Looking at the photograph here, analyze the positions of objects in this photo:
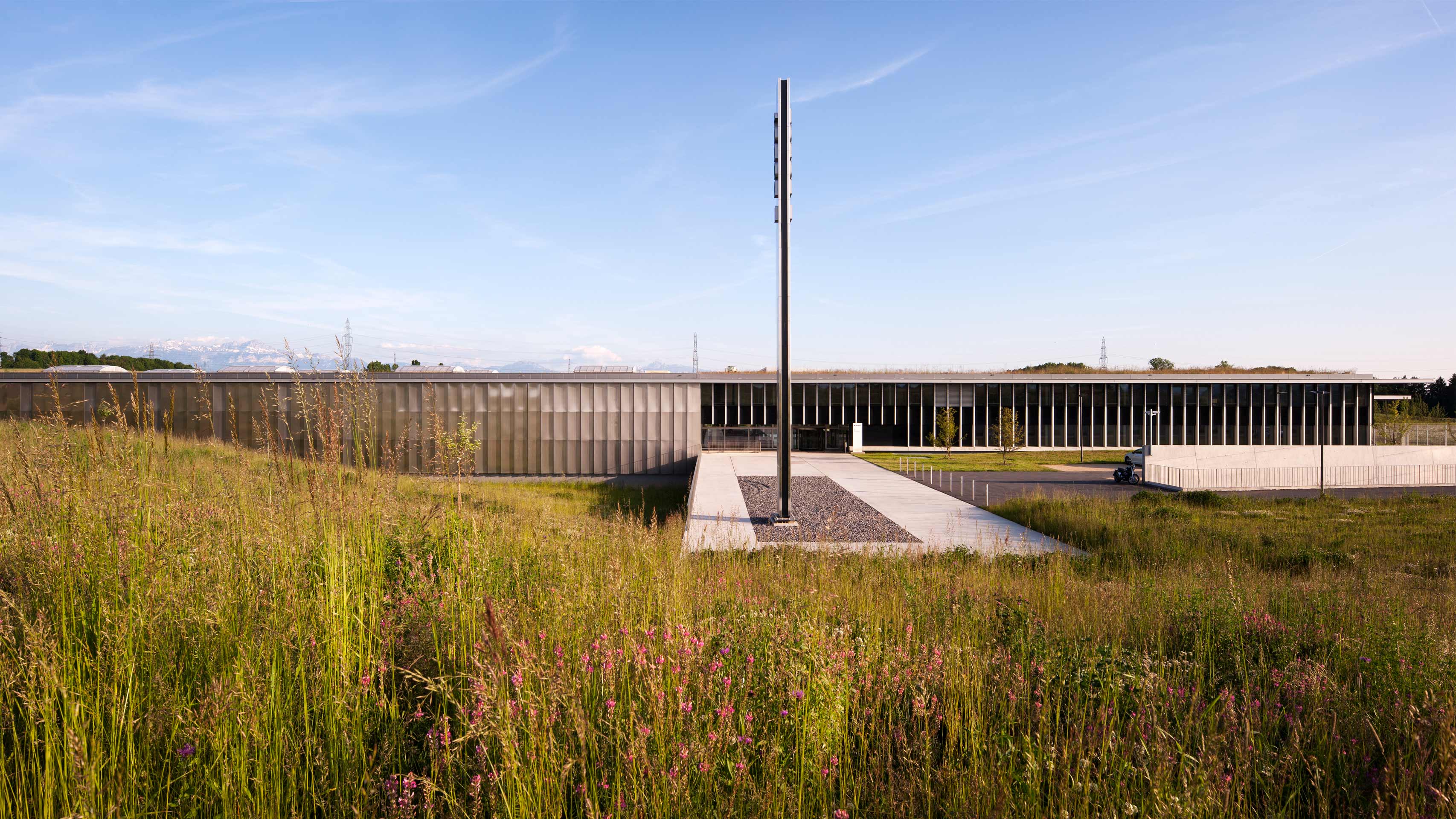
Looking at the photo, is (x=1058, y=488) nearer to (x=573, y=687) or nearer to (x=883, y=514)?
(x=883, y=514)

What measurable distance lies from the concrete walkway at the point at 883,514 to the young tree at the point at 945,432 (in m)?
11.8

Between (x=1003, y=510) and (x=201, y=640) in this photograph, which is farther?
(x=1003, y=510)

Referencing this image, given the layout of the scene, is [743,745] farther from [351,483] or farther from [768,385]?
[768,385]

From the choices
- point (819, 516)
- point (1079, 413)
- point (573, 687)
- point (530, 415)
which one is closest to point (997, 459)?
point (1079, 413)

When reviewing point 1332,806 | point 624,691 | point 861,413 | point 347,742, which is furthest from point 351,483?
point 861,413

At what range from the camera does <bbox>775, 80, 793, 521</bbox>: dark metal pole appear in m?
13.5

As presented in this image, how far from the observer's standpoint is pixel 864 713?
2.99 meters

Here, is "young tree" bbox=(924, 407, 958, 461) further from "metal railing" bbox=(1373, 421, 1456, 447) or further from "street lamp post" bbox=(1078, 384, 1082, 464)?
"metal railing" bbox=(1373, 421, 1456, 447)

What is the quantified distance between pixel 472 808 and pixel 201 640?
1.69m

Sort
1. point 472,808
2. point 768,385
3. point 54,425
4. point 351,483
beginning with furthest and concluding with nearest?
point 768,385, point 351,483, point 54,425, point 472,808

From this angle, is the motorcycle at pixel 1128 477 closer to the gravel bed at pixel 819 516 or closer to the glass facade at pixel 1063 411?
the gravel bed at pixel 819 516

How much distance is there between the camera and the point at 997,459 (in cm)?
3953

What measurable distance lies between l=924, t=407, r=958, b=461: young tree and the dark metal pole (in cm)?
2954

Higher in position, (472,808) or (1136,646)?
(472,808)
